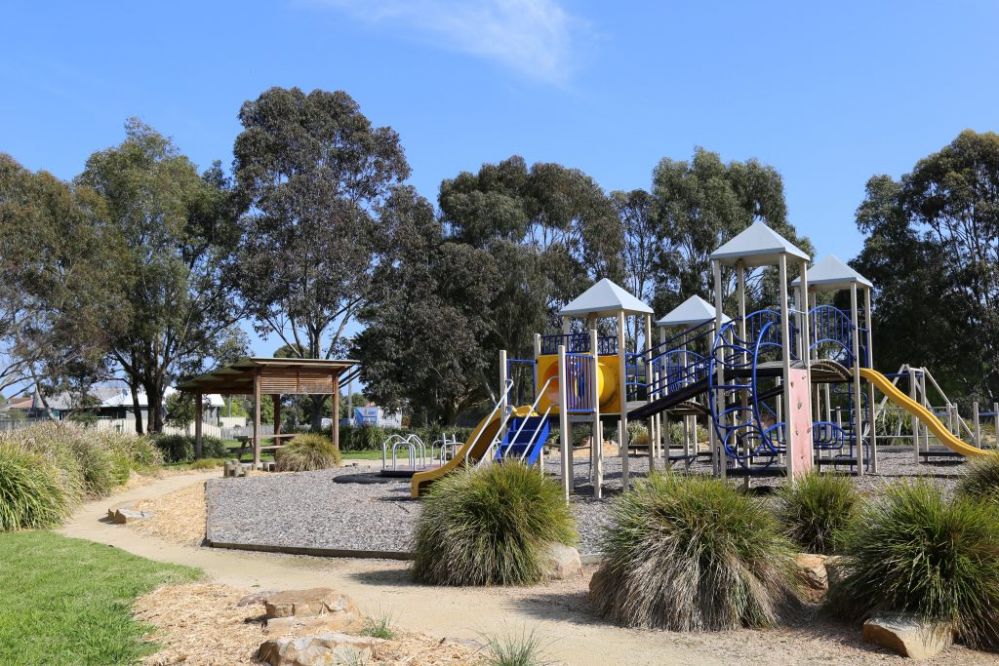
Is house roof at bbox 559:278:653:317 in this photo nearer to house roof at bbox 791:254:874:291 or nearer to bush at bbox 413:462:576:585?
house roof at bbox 791:254:874:291

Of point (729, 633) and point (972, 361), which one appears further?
point (972, 361)

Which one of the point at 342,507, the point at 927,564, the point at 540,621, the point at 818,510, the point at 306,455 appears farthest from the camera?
the point at 306,455

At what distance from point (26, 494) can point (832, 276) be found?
14.8m

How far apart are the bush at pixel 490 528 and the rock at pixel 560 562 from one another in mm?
59

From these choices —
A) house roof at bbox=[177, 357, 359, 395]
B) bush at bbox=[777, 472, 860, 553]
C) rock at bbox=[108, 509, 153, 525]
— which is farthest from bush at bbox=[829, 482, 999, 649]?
house roof at bbox=[177, 357, 359, 395]

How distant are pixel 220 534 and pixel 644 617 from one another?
7430mm

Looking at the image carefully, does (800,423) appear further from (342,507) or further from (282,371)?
(282,371)

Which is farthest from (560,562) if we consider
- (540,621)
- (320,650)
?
(320,650)

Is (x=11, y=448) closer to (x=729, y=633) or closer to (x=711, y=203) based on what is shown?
(x=729, y=633)

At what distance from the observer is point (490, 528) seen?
8.23 m

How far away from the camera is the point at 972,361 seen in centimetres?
3828

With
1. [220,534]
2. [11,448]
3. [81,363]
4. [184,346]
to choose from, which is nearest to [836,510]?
[220,534]

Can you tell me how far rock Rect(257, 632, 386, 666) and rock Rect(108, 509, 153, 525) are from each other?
9.52m

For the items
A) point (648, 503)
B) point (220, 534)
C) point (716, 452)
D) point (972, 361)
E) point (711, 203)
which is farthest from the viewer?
point (711, 203)
